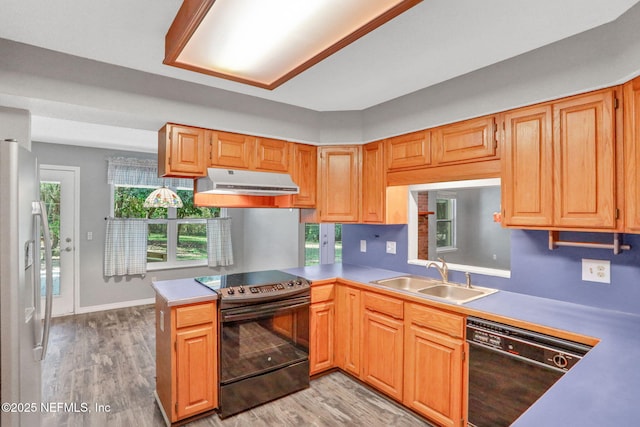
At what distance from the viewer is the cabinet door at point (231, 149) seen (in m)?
2.86

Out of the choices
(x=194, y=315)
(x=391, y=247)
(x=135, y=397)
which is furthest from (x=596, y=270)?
(x=135, y=397)

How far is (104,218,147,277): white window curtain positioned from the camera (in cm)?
508

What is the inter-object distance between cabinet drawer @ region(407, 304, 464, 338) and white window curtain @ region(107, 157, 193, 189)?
14.5ft

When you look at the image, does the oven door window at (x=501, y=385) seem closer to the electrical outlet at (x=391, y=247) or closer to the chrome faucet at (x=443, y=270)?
the chrome faucet at (x=443, y=270)

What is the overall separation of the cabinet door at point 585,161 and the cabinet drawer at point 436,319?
0.86m

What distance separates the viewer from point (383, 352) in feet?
8.88

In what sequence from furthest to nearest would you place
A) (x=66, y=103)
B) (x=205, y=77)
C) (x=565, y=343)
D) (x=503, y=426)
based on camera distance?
1. (x=205, y=77)
2. (x=66, y=103)
3. (x=503, y=426)
4. (x=565, y=343)

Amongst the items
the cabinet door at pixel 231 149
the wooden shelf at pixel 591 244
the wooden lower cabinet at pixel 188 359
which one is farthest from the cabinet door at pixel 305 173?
the wooden shelf at pixel 591 244

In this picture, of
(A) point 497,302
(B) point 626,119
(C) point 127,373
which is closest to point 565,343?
(A) point 497,302

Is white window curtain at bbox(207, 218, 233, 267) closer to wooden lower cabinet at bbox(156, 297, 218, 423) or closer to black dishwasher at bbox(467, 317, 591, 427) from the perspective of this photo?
wooden lower cabinet at bbox(156, 297, 218, 423)

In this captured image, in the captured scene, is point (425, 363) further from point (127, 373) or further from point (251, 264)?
point (251, 264)

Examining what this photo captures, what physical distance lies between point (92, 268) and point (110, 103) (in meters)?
3.66

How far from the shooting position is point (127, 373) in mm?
3176

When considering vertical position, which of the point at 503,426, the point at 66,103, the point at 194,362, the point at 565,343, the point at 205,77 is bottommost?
the point at 503,426
